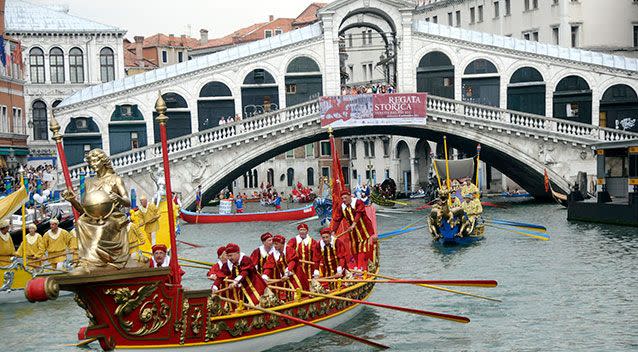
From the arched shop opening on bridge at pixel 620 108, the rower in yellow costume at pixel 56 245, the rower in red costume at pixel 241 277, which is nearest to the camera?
the rower in red costume at pixel 241 277

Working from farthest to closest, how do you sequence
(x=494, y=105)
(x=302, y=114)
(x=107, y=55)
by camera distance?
1. (x=107, y=55)
2. (x=494, y=105)
3. (x=302, y=114)

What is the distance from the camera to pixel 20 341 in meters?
20.2

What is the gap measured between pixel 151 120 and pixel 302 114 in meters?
6.56

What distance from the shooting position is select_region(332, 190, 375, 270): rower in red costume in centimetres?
2139

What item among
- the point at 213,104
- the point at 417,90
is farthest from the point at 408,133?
the point at 213,104

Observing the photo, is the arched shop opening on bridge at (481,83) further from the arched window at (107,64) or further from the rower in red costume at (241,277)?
the rower in red costume at (241,277)

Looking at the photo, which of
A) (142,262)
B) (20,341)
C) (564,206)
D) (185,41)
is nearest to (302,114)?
(564,206)

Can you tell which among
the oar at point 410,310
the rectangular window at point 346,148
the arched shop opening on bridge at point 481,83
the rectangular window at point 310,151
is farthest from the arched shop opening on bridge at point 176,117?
the rectangular window at point 310,151

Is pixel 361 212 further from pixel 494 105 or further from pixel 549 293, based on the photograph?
pixel 494 105

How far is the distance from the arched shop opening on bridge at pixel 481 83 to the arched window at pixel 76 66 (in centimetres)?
2071

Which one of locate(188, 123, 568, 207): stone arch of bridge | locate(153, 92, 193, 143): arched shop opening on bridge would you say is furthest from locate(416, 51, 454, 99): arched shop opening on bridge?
locate(153, 92, 193, 143): arched shop opening on bridge

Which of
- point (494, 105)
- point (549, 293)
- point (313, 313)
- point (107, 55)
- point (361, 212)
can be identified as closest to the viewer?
point (313, 313)

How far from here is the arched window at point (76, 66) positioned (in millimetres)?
57500

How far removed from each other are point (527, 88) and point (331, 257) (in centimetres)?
2970
